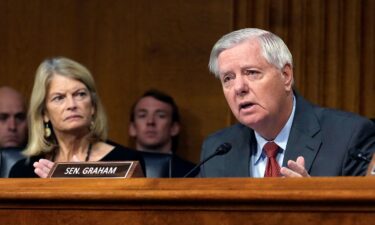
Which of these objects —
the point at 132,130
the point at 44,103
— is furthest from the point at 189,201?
the point at 132,130

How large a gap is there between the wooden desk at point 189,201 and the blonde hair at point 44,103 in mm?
1554

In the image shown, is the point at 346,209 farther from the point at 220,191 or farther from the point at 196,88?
the point at 196,88

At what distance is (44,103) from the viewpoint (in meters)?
4.27

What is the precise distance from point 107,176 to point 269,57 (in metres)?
0.90

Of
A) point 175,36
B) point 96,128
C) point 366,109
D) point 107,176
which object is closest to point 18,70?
point 175,36

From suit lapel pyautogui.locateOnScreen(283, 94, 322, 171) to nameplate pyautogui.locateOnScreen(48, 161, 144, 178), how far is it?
2.17ft

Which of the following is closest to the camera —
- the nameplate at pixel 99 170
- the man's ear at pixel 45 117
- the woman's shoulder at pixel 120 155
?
the nameplate at pixel 99 170

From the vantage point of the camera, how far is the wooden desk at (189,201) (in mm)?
2203

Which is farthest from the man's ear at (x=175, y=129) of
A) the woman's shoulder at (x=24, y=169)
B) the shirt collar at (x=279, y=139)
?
the shirt collar at (x=279, y=139)

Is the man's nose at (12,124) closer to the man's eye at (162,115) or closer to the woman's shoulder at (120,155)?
the man's eye at (162,115)

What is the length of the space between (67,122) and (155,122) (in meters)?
0.86

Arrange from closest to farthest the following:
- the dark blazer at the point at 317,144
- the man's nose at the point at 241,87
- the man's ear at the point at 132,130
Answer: the dark blazer at the point at 317,144, the man's nose at the point at 241,87, the man's ear at the point at 132,130

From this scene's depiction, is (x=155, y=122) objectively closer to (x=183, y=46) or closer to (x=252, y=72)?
(x=183, y=46)

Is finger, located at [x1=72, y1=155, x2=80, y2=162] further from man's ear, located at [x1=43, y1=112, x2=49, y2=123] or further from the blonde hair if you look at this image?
man's ear, located at [x1=43, y1=112, x2=49, y2=123]
